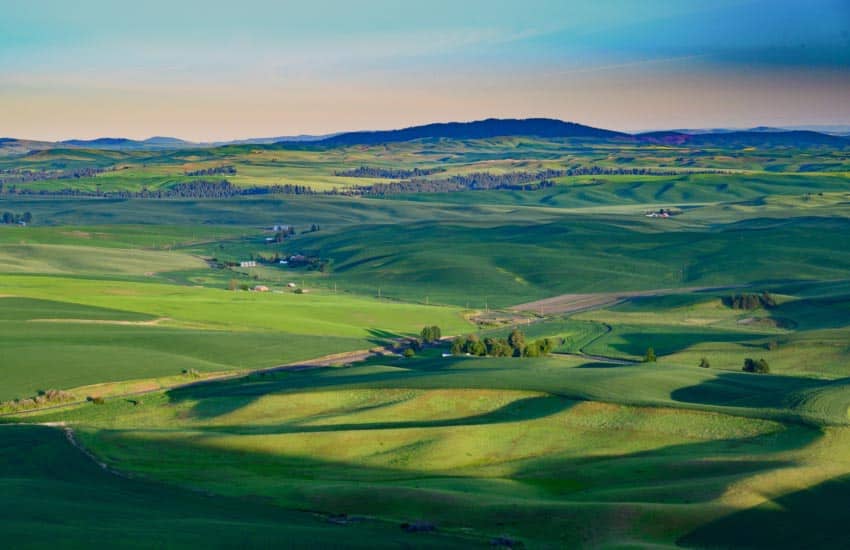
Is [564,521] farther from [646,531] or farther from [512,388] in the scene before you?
[512,388]

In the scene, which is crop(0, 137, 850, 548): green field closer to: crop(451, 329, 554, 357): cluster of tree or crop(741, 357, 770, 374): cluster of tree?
crop(741, 357, 770, 374): cluster of tree

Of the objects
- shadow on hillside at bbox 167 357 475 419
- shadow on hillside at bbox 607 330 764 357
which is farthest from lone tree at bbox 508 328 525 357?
shadow on hillside at bbox 167 357 475 419

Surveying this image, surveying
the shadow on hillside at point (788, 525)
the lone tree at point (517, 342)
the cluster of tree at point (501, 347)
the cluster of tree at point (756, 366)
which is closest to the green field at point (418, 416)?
the shadow on hillside at point (788, 525)

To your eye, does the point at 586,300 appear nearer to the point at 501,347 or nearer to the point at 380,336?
the point at 380,336

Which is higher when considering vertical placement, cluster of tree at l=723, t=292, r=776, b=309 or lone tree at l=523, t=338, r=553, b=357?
cluster of tree at l=723, t=292, r=776, b=309

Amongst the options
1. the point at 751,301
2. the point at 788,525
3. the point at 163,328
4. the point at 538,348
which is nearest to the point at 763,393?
the point at 538,348

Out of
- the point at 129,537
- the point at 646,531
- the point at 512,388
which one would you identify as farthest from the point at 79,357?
the point at 646,531

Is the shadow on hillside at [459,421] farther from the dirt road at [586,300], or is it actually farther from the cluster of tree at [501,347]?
the dirt road at [586,300]
